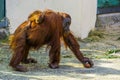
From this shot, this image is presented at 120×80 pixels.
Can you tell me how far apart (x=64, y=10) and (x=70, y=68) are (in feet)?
8.40

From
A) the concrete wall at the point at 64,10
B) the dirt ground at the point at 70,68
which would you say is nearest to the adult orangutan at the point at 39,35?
the dirt ground at the point at 70,68

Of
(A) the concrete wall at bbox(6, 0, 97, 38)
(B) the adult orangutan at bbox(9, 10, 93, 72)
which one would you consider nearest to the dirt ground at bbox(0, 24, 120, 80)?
(B) the adult orangutan at bbox(9, 10, 93, 72)

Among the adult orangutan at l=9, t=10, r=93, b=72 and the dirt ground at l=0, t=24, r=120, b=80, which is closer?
the dirt ground at l=0, t=24, r=120, b=80

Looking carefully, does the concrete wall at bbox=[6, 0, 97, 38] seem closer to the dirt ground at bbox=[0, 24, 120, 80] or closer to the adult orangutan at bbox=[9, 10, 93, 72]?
the dirt ground at bbox=[0, 24, 120, 80]

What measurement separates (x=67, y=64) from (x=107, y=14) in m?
3.76

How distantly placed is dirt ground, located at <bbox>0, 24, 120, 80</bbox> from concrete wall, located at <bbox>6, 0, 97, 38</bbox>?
647 millimetres

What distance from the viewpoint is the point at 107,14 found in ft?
33.0

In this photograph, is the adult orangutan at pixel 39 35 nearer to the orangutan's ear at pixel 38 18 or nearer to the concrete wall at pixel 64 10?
the orangutan's ear at pixel 38 18

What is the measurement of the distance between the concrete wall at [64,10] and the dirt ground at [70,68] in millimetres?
647

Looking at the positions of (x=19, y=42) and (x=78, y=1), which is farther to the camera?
(x=78, y=1)

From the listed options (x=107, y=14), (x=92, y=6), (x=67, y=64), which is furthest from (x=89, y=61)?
(x=107, y=14)

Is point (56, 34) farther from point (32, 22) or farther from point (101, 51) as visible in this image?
point (101, 51)

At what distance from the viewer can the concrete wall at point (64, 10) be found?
820 cm

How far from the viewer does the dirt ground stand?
5.76 meters
